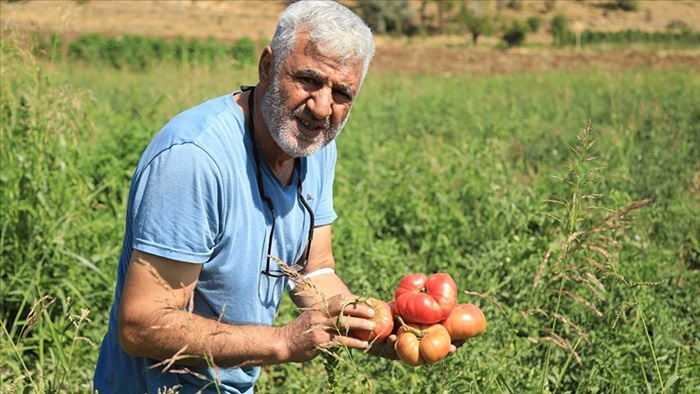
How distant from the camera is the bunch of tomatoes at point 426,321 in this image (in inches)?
104

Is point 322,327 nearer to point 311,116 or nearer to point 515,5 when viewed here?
point 311,116

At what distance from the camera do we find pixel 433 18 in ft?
205

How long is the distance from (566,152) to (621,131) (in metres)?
0.71

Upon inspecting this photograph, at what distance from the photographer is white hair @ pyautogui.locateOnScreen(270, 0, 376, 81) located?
2.60m

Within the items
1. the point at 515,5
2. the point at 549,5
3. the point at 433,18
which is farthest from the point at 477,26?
the point at 515,5

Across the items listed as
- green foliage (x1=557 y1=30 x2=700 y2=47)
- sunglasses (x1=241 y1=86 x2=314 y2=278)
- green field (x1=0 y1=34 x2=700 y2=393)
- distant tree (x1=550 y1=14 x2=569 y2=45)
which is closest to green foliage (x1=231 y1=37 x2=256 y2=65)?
green foliage (x1=557 y1=30 x2=700 y2=47)

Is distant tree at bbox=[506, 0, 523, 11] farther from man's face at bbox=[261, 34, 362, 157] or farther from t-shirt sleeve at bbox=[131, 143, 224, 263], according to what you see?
t-shirt sleeve at bbox=[131, 143, 224, 263]

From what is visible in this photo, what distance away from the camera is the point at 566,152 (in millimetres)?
8438

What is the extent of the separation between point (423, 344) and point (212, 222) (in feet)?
2.54

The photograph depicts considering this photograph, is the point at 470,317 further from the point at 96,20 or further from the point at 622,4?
the point at 622,4

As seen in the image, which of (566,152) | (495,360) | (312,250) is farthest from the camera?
(566,152)

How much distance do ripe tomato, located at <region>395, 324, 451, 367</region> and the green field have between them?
69 mm

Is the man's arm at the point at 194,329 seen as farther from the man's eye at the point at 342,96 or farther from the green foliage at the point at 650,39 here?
the green foliage at the point at 650,39

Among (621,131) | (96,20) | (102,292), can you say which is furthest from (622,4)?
(102,292)
